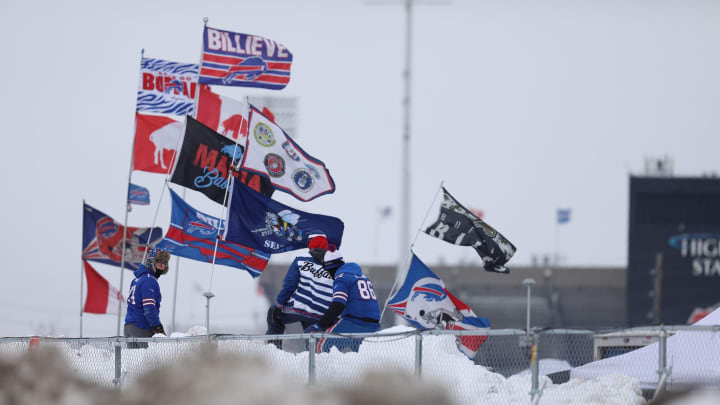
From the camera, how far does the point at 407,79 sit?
140ft

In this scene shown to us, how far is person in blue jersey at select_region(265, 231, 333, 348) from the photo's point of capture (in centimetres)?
1252

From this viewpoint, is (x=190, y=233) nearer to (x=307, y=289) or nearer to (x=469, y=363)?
(x=307, y=289)

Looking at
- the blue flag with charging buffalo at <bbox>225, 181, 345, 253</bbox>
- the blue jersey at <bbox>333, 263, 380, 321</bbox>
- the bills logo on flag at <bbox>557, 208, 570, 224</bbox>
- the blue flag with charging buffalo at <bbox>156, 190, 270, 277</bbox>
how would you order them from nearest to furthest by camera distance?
1. the blue jersey at <bbox>333, 263, 380, 321</bbox>
2. the blue flag with charging buffalo at <bbox>225, 181, 345, 253</bbox>
3. the blue flag with charging buffalo at <bbox>156, 190, 270, 277</bbox>
4. the bills logo on flag at <bbox>557, 208, 570, 224</bbox>

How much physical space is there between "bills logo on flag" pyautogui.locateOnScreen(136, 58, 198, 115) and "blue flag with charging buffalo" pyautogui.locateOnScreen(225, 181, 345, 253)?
5679 millimetres

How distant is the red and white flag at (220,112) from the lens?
19.6 metres

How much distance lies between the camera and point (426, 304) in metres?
14.4

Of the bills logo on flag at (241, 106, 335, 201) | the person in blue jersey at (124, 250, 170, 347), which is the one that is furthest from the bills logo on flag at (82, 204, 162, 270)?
the person in blue jersey at (124, 250, 170, 347)

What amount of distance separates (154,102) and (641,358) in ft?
39.6

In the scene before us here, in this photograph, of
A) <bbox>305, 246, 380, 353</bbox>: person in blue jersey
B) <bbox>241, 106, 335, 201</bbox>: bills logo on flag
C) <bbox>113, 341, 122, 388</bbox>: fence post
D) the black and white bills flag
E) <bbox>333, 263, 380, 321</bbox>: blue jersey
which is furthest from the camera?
<bbox>241, 106, 335, 201</bbox>: bills logo on flag

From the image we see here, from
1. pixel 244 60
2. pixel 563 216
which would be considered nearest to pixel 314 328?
pixel 244 60

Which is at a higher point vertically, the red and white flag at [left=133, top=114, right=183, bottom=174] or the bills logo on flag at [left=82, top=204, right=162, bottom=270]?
the red and white flag at [left=133, top=114, right=183, bottom=174]

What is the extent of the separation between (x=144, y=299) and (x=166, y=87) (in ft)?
28.0

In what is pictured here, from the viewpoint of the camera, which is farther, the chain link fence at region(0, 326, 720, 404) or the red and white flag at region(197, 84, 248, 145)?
the red and white flag at region(197, 84, 248, 145)

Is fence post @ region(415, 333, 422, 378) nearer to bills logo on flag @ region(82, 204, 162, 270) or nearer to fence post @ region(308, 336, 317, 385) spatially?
fence post @ region(308, 336, 317, 385)
